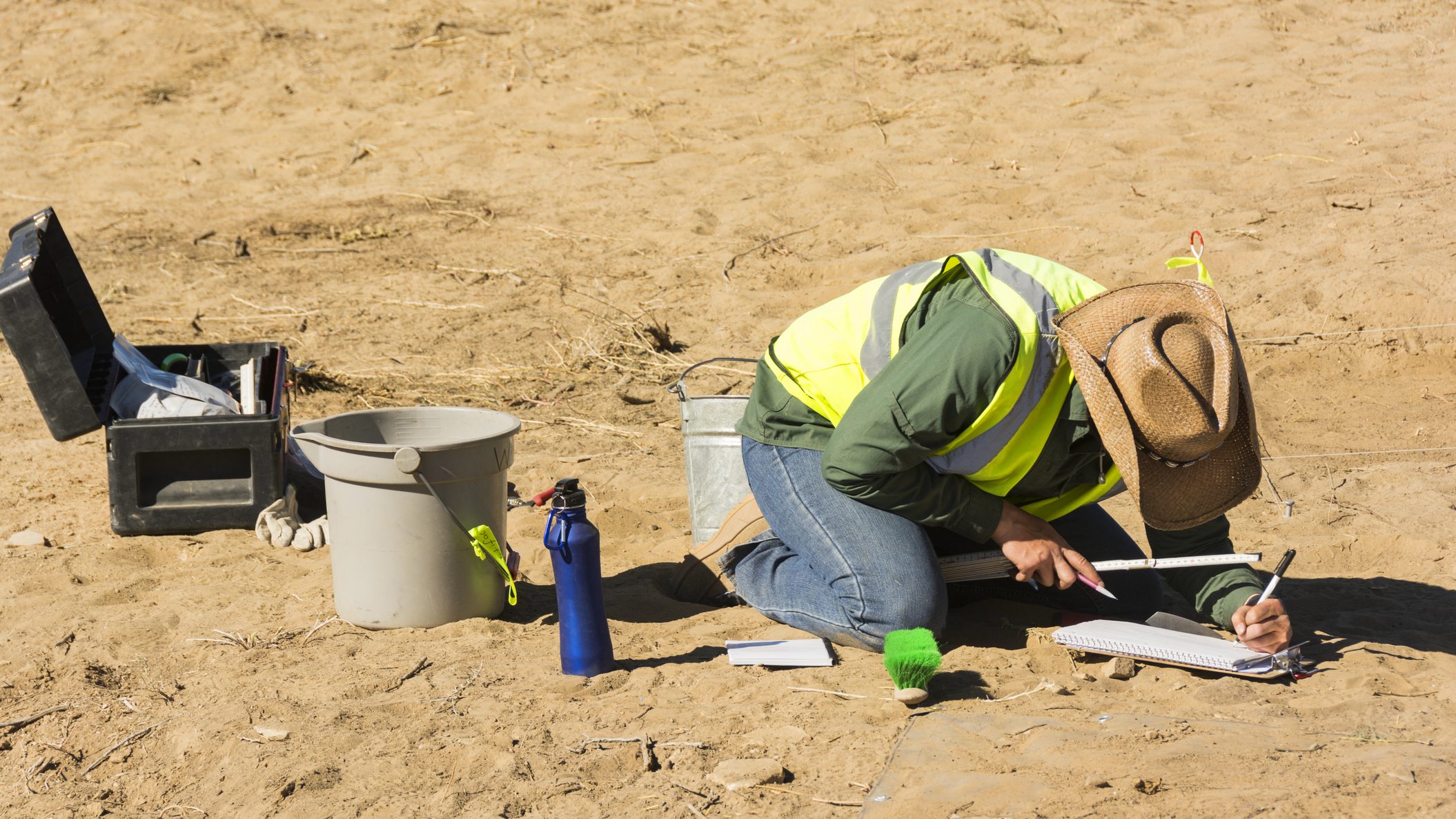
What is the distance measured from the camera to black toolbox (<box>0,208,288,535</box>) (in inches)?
153

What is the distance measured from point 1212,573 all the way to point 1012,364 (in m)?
0.95

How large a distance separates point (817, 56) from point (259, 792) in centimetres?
744

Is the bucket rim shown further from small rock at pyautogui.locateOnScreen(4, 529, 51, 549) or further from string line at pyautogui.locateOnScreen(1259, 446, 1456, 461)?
string line at pyautogui.locateOnScreen(1259, 446, 1456, 461)

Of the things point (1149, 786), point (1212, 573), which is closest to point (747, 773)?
point (1149, 786)

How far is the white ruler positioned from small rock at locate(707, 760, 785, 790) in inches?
36.6

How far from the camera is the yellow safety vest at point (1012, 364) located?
2.80 m

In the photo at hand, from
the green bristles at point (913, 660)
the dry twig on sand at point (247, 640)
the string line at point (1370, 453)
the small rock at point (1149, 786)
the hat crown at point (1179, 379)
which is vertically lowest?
the dry twig on sand at point (247, 640)

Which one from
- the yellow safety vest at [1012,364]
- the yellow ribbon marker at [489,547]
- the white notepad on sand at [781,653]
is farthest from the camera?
the yellow ribbon marker at [489,547]

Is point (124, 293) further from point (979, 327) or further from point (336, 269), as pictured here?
point (979, 327)

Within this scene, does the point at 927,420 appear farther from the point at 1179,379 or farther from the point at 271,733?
the point at 271,733

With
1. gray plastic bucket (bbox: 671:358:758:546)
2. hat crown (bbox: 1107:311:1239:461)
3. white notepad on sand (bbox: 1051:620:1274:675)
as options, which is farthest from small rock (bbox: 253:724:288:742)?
hat crown (bbox: 1107:311:1239:461)

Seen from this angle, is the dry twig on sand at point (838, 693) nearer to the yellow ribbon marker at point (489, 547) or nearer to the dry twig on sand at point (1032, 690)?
the dry twig on sand at point (1032, 690)

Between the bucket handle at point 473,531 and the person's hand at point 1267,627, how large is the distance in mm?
1878

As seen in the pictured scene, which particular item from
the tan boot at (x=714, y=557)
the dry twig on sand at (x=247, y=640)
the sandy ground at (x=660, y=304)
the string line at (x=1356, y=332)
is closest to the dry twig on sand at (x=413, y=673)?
the sandy ground at (x=660, y=304)
